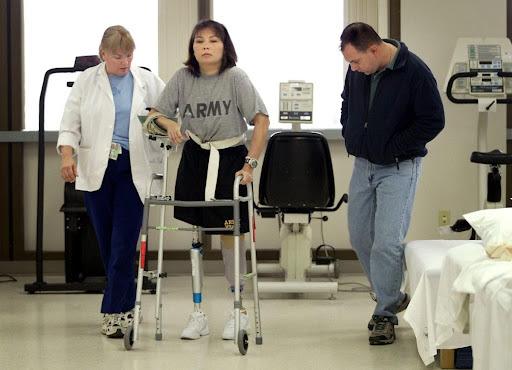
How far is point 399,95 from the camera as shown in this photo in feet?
15.2

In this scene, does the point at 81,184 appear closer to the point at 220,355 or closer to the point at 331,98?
the point at 220,355

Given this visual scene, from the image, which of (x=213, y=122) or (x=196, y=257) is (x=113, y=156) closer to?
(x=213, y=122)

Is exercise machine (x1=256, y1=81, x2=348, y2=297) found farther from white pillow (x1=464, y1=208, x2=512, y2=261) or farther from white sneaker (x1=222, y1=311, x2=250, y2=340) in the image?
white pillow (x1=464, y1=208, x2=512, y2=261)

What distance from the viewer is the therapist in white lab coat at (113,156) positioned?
4.87m

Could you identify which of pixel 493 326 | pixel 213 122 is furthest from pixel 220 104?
pixel 493 326

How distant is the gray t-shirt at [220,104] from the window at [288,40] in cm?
264

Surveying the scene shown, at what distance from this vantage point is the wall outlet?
23.2 ft

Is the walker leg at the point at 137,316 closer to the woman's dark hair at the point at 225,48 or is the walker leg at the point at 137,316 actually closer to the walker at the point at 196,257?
the walker at the point at 196,257

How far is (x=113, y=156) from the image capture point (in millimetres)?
4863

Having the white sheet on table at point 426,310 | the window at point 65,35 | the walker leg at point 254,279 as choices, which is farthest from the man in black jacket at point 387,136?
the window at point 65,35

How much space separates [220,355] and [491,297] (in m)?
1.74

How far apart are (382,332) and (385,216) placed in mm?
531

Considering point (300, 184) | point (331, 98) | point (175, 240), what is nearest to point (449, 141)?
point (331, 98)

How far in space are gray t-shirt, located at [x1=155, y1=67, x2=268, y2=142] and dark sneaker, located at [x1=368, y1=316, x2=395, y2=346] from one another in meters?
1.07
